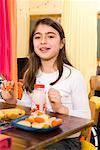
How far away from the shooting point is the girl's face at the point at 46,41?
63.6 inches

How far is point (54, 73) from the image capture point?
1693 mm

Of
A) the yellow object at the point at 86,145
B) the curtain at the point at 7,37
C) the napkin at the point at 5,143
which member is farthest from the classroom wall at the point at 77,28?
the napkin at the point at 5,143

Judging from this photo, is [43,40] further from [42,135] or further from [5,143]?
[5,143]

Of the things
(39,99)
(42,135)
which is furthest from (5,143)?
(39,99)

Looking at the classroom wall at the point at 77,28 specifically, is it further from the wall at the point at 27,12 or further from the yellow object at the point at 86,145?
the yellow object at the point at 86,145

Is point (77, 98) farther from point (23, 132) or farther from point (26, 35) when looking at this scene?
point (26, 35)

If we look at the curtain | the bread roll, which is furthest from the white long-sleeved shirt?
the curtain

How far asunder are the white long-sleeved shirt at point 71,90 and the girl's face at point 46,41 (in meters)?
0.13

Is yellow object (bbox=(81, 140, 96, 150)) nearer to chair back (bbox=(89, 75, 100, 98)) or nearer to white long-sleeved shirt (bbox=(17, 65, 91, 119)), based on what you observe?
white long-sleeved shirt (bbox=(17, 65, 91, 119))

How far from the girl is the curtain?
1733mm

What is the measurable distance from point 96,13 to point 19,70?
4.77 feet

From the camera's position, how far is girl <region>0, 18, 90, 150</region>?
1.55m

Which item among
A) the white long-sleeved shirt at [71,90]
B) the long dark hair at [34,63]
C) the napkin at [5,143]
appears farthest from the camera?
the long dark hair at [34,63]

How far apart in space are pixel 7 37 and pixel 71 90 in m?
2.11
